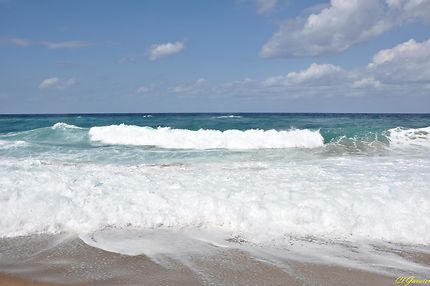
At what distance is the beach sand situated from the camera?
3.50 metres

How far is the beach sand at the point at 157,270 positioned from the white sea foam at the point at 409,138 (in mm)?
12132

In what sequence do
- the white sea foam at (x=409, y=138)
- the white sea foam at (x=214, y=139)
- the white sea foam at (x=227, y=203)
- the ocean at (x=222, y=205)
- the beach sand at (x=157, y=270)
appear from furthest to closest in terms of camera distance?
the white sea foam at (x=214, y=139) < the white sea foam at (x=409, y=138) < the white sea foam at (x=227, y=203) < the ocean at (x=222, y=205) < the beach sand at (x=157, y=270)

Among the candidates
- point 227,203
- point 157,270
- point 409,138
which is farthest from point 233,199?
point 409,138

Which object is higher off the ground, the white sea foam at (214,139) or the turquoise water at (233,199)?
the white sea foam at (214,139)

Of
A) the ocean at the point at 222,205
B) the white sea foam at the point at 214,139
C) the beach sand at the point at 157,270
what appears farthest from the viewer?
the white sea foam at the point at 214,139

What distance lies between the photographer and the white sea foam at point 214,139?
50.1 feet

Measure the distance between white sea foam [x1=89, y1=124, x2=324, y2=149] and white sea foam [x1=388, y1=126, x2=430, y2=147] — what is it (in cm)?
293

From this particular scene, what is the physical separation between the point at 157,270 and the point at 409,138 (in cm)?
1542

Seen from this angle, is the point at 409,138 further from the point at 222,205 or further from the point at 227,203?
the point at 222,205

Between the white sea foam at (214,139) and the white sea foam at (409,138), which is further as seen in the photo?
the white sea foam at (214,139)

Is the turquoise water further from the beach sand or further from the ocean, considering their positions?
the beach sand

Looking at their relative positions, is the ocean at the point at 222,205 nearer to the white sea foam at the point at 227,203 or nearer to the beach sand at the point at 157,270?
the white sea foam at the point at 227,203

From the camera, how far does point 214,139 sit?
16266 mm

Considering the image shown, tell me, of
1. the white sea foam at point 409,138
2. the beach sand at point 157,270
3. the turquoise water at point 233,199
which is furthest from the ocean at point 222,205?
the white sea foam at point 409,138
